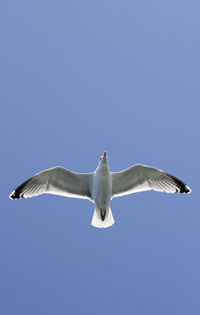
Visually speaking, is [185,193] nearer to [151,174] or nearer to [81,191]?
[151,174]

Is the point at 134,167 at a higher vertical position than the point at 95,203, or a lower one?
higher

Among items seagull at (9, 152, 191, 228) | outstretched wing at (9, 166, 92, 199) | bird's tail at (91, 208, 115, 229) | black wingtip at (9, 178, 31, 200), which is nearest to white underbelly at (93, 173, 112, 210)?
seagull at (9, 152, 191, 228)

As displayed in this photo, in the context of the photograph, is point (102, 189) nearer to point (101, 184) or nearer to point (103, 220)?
point (101, 184)

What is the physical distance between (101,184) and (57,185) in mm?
1018

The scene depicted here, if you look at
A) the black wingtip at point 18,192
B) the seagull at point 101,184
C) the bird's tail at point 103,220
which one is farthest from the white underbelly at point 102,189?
the black wingtip at point 18,192

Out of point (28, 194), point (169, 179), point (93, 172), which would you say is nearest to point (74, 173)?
point (93, 172)

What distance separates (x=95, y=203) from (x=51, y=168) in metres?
1.14

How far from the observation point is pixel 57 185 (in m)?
10.4

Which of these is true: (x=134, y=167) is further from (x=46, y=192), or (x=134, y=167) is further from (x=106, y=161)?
(x=46, y=192)

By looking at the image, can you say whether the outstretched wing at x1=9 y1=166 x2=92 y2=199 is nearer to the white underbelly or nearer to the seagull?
the seagull

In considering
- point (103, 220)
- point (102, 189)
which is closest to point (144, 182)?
point (102, 189)

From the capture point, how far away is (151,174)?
10.4m

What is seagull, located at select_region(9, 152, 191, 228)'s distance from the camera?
395 inches

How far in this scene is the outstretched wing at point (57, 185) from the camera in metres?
10.1
